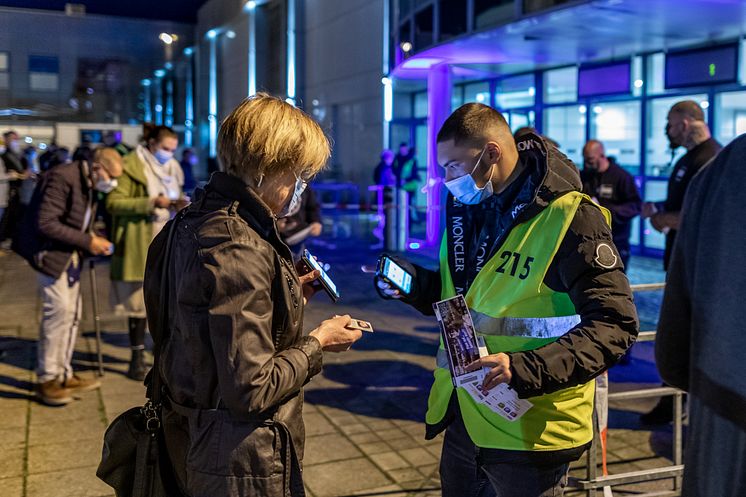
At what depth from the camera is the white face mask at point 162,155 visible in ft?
22.6

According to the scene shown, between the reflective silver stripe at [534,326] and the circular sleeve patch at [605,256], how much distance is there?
0.72 ft

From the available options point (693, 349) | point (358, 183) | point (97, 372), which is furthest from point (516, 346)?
point (358, 183)

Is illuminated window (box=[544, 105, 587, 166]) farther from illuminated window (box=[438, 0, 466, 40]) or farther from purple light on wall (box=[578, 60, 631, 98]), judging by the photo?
illuminated window (box=[438, 0, 466, 40])

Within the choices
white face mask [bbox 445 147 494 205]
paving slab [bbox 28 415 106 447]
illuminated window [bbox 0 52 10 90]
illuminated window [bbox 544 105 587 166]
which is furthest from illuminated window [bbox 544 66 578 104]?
white face mask [bbox 445 147 494 205]

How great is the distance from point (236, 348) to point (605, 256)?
1.17 m

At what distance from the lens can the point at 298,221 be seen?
7145 millimetres

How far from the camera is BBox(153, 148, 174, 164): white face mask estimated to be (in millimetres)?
6875

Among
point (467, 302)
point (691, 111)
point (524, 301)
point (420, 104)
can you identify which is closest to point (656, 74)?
point (420, 104)

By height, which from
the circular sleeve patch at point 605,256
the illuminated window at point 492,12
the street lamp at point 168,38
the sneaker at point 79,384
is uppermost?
the street lamp at point 168,38

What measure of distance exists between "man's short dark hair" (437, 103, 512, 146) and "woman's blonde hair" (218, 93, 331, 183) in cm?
71

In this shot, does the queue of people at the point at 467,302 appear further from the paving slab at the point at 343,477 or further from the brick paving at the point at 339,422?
the brick paving at the point at 339,422

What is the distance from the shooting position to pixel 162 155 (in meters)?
6.90

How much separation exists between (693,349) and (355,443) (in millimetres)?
3708

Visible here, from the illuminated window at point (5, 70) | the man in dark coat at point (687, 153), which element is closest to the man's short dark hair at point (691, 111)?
the man in dark coat at point (687, 153)
